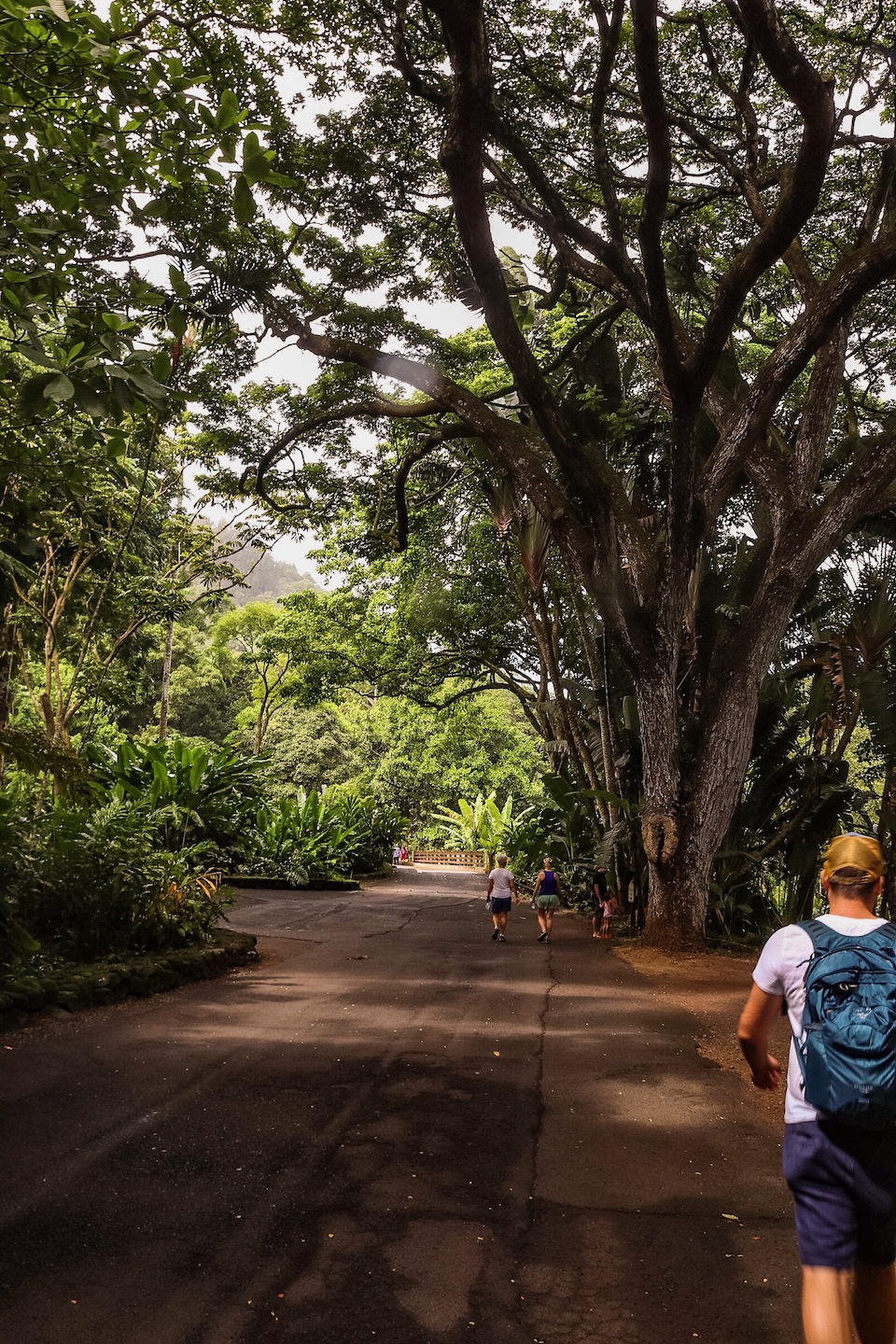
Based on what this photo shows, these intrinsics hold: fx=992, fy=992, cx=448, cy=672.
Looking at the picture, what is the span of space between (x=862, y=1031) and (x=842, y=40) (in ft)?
41.7

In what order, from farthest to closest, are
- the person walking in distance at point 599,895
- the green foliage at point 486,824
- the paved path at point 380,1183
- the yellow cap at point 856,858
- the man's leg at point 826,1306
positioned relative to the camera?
1. the green foliage at point 486,824
2. the person walking in distance at point 599,895
3. the paved path at point 380,1183
4. the yellow cap at point 856,858
5. the man's leg at point 826,1306

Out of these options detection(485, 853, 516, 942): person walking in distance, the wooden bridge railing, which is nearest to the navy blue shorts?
detection(485, 853, 516, 942): person walking in distance

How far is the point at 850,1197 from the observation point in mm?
2457

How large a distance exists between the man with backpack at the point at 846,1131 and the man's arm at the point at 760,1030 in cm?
14

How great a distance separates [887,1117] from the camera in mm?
2402

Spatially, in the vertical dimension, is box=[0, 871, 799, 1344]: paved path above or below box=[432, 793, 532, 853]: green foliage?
below

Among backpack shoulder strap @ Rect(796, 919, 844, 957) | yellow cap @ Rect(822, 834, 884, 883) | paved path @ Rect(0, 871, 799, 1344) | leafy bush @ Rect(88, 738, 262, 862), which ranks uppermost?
leafy bush @ Rect(88, 738, 262, 862)

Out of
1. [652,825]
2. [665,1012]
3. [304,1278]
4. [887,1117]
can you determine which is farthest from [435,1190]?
[652,825]

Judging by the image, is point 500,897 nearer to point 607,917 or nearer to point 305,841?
point 607,917

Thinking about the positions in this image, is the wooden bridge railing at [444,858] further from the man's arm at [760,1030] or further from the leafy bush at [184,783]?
the man's arm at [760,1030]

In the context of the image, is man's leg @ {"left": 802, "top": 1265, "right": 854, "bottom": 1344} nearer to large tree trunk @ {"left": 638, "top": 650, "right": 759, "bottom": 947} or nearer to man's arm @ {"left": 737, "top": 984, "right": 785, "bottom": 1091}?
man's arm @ {"left": 737, "top": 984, "right": 785, "bottom": 1091}

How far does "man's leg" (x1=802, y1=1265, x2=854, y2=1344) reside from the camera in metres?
2.38

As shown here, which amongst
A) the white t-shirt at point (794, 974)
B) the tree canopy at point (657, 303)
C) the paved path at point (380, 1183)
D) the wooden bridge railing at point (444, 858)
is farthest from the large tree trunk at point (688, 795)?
the wooden bridge railing at point (444, 858)

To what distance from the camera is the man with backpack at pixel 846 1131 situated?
95.0 inches
